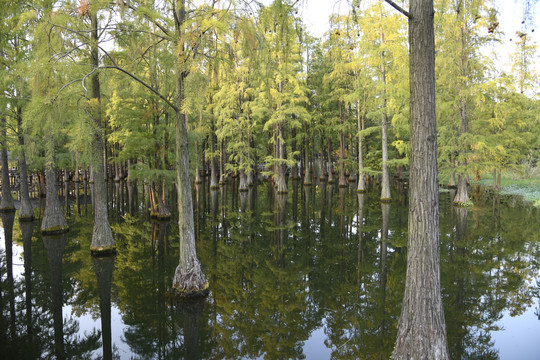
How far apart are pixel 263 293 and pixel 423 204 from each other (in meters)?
5.10

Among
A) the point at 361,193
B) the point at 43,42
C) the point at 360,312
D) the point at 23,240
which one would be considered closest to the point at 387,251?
the point at 360,312

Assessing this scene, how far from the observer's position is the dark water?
6.14 metres

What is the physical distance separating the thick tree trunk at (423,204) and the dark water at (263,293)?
3.76 ft

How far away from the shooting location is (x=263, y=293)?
8.40 m

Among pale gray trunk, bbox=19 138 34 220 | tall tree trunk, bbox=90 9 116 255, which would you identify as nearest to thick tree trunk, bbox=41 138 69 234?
pale gray trunk, bbox=19 138 34 220

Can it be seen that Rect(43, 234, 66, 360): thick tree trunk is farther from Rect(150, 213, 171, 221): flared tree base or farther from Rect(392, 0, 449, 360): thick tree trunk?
Rect(392, 0, 449, 360): thick tree trunk

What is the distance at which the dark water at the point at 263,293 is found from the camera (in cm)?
614

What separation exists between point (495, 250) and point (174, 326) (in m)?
11.1

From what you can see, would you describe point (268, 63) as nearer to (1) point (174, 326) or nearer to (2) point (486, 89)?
(1) point (174, 326)

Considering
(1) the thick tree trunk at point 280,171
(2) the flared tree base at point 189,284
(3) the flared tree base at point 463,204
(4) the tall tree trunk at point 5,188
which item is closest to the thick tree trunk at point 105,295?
(2) the flared tree base at point 189,284

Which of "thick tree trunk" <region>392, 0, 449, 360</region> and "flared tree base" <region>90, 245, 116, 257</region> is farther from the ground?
"thick tree trunk" <region>392, 0, 449, 360</region>

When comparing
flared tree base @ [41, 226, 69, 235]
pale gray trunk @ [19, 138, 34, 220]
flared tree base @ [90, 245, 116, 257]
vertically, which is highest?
pale gray trunk @ [19, 138, 34, 220]

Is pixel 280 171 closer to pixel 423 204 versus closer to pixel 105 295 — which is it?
pixel 105 295

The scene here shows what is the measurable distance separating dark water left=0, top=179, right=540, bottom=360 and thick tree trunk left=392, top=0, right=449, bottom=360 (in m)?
1.15
